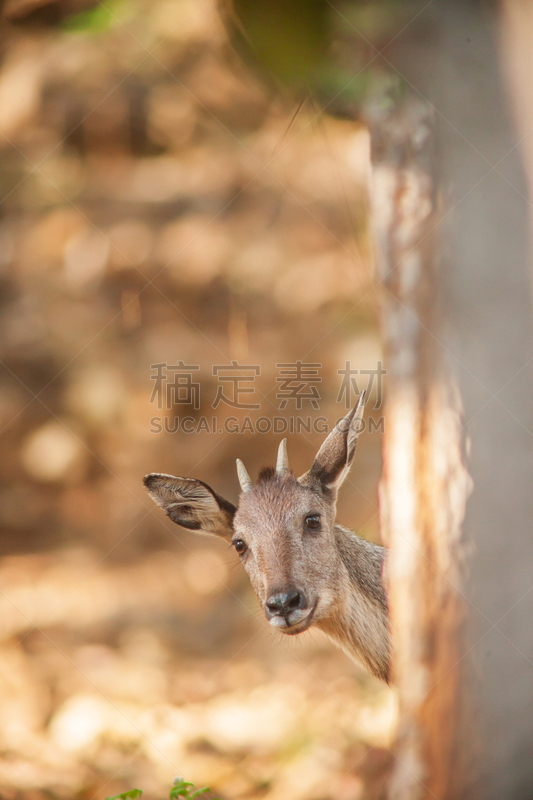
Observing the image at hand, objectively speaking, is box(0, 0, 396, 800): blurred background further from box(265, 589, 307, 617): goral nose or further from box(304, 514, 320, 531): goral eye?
box(265, 589, 307, 617): goral nose

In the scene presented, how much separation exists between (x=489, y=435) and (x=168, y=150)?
3.53m

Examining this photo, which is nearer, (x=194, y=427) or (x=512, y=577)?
(x=512, y=577)

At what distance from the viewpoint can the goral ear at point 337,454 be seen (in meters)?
1.78

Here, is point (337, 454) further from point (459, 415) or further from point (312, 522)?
point (459, 415)

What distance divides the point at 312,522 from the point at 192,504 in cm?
43

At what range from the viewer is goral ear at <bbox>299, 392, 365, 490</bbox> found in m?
1.78

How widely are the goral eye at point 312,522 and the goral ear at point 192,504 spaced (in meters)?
0.26

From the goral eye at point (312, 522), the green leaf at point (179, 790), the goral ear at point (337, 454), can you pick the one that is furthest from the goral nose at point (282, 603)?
the green leaf at point (179, 790)

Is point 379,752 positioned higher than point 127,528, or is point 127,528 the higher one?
point 127,528

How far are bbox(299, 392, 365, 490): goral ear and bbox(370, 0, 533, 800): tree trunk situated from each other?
0.44ft

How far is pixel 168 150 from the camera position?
13.8 feet

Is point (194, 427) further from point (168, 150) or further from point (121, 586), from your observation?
point (168, 150)

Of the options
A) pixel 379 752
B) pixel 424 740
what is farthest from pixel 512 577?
pixel 379 752

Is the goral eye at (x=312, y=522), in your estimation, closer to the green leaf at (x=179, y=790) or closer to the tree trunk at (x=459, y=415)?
the tree trunk at (x=459, y=415)
